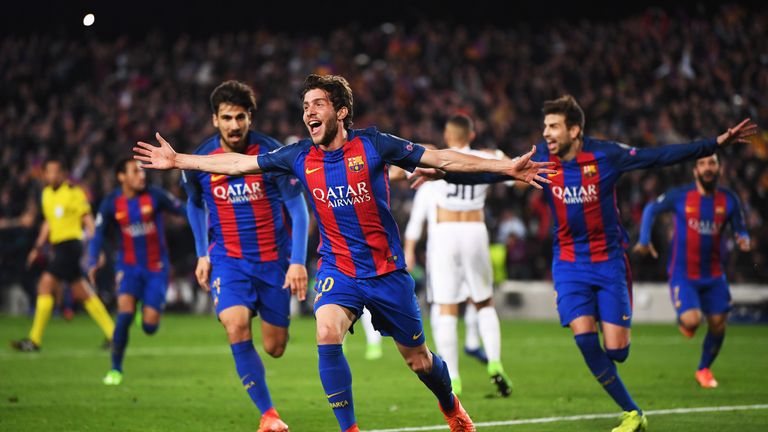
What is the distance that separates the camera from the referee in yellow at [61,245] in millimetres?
14812

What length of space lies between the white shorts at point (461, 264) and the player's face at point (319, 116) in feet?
14.5

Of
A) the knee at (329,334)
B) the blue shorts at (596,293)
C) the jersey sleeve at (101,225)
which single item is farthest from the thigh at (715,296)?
the jersey sleeve at (101,225)

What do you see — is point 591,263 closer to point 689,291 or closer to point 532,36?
point 689,291

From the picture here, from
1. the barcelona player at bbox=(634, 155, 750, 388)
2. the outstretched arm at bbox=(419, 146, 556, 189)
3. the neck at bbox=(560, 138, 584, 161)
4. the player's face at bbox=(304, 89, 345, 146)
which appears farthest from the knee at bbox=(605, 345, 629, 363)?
the barcelona player at bbox=(634, 155, 750, 388)

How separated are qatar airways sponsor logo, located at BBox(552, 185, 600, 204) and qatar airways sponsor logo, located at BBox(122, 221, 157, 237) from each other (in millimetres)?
5827

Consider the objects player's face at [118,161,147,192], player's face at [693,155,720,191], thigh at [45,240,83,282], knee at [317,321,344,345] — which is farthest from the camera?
thigh at [45,240,83,282]

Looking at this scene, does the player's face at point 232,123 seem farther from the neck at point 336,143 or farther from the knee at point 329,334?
the knee at point 329,334

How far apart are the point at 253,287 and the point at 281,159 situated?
169cm

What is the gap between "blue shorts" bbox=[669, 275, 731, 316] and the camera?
1137 centimetres

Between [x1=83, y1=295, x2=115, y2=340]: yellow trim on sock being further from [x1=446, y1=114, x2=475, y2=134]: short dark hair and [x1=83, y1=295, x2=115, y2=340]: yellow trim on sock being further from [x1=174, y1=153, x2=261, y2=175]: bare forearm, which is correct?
[x1=174, y1=153, x2=261, y2=175]: bare forearm

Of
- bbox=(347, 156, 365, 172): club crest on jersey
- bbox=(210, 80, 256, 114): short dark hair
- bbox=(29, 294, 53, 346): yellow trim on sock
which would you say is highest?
bbox=(210, 80, 256, 114): short dark hair

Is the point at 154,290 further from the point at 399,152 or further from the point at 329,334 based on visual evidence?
the point at 399,152

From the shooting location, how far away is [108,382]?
11.3 metres

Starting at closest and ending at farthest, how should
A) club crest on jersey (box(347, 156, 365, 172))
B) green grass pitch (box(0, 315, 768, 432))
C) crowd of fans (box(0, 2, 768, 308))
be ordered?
club crest on jersey (box(347, 156, 365, 172))
green grass pitch (box(0, 315, 768, 432))
crowd of fans (box(0, 2, 768, 308))
